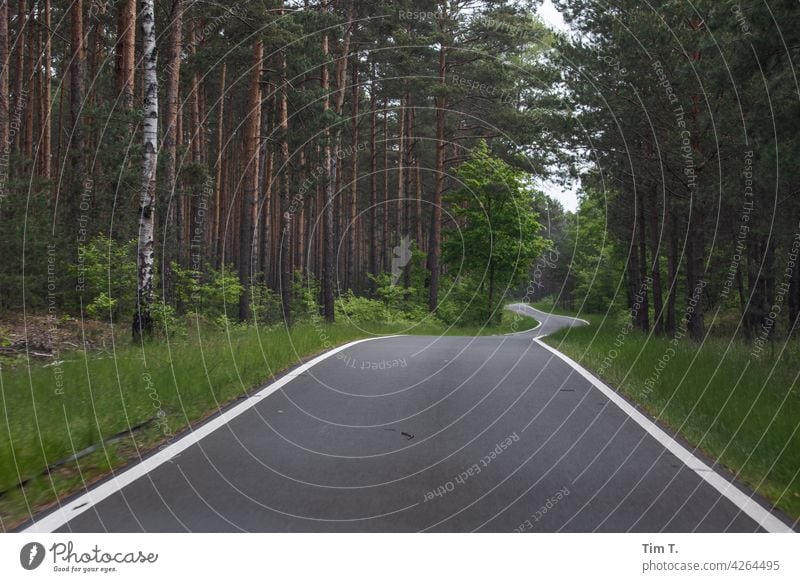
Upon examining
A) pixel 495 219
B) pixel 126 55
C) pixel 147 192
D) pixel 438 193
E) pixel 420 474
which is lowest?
pixel 420 474

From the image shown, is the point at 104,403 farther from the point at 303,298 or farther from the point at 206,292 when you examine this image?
the point at 303,298

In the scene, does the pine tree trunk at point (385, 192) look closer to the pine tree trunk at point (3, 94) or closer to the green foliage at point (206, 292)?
the green foliage at point (206, 292)

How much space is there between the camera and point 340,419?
8547 millimetres

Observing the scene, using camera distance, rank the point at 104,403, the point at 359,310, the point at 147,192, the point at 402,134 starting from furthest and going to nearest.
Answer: the point at 402,134, the point at 359,310, the point at 147,192, the point at 104,403

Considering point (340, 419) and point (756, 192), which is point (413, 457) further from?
point (756, 192)

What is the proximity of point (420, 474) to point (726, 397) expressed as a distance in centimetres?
496

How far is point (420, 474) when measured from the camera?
6.21 m

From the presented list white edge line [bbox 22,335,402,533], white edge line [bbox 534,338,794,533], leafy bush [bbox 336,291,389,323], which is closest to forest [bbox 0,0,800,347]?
leafy bush [bbox 336,291,389,323]

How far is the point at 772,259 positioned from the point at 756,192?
5.29 metres
